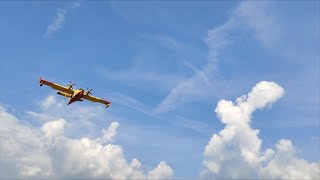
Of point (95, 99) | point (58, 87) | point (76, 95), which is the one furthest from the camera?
point (95, 99)

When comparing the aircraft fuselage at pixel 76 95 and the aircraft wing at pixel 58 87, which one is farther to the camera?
the aircraft wing at pixel 58 87

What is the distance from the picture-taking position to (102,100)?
18250cm

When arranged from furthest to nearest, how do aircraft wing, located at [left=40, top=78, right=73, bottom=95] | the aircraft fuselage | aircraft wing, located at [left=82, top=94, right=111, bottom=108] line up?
aircraft wing, located at [left=82, top=94, right=111, bottom=108] → aircraft wing, located at [left=40, top=78, right=73, bottom=95] → the aircraft fuselage

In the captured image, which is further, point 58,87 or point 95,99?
point 95,99

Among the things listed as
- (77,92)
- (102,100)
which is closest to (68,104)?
(77,92)

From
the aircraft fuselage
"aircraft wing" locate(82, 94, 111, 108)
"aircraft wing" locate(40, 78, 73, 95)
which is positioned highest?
"aircraft wing" locate(82, 94, 111, 108)

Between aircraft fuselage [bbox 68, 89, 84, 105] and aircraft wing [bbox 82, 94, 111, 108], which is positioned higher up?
aircraft wing [bbox 82, 94, 111, 108]

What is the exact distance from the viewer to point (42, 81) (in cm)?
16250

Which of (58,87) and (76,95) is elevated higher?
(58,87)

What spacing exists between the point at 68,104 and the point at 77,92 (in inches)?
214

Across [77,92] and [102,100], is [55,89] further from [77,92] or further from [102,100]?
[102,100]

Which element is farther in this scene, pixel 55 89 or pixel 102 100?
pixel 102 100

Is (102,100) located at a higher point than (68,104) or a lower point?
higher

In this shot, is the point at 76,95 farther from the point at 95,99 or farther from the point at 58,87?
the point at 95,99
